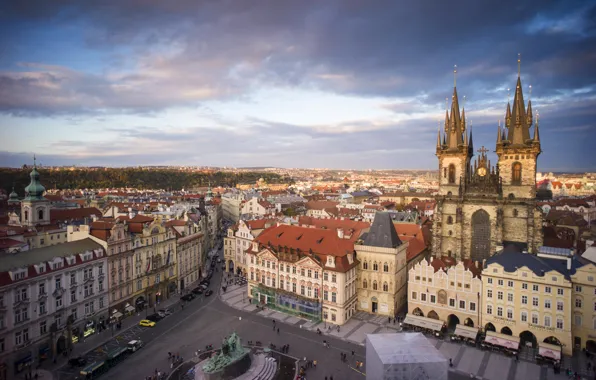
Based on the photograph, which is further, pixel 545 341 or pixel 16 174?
pixel 16 174

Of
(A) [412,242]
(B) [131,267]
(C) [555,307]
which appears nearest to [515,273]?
(C) [555,307]

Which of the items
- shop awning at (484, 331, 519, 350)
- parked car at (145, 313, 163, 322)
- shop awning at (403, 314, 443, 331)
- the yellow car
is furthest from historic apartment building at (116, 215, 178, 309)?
shop awning at (484, 331, 519, 350)

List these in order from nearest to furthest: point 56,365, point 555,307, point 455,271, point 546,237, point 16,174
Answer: point 56,365 → point 555,307 → point 455,271 → point 16,174 → point 546,237

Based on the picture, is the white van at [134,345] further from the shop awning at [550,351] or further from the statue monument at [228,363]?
the shop awning at [550,351]

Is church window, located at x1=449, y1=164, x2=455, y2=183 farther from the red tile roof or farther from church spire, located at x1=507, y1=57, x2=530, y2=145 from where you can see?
the red tile roof

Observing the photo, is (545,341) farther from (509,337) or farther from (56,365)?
(56,365)

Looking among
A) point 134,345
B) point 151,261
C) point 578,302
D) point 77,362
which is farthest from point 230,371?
point 578,302

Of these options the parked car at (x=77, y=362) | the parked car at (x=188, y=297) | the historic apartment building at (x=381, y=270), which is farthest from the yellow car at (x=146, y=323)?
the historic apartment building at (x=381, y=270)
